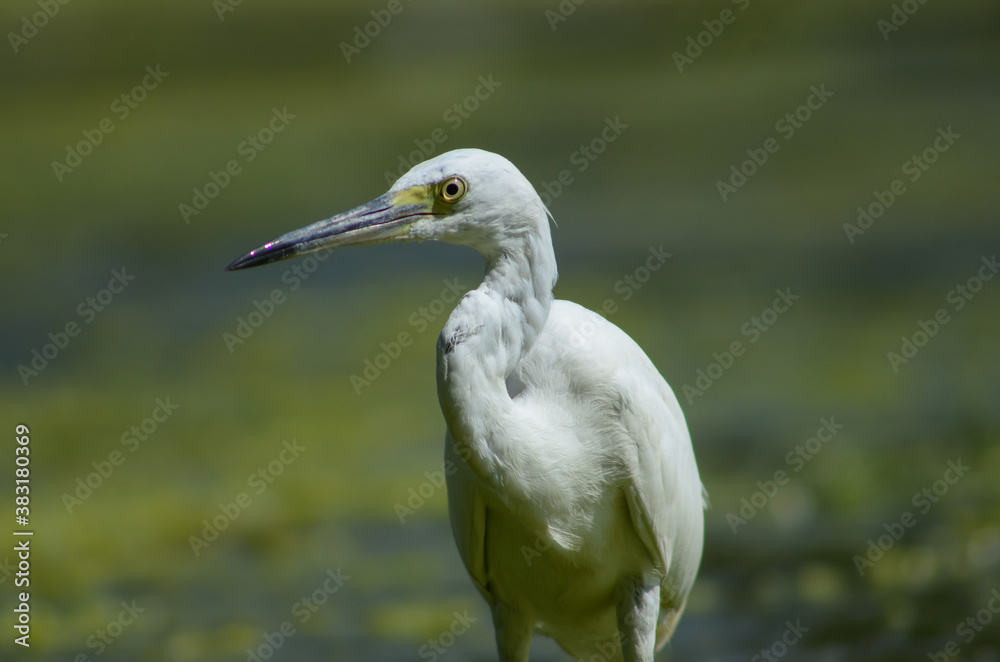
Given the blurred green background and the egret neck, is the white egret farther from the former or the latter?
the blurred green background

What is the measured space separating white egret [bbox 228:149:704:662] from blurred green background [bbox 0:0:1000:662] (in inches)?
54.3

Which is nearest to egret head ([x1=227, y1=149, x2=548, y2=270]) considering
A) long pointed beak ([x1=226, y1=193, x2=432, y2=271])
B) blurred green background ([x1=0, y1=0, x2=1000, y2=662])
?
long pointed beak ([x1=226, y1=193, x2=432, y2=271])

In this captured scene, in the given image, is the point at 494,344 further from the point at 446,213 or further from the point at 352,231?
the point at 352,231

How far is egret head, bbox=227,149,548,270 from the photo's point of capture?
2.83 metres

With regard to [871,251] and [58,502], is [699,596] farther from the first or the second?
[871,251]

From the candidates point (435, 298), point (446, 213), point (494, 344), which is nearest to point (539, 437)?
point (494, 344)

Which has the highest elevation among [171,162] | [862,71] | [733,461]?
[733,461]

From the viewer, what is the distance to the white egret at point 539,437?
9.29 ft

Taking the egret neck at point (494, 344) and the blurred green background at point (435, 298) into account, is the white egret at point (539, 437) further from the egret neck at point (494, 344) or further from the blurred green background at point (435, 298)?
the blurred green background at point (435, 298)

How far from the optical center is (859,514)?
19.0ft

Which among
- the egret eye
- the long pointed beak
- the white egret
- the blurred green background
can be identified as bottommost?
the blurred green background

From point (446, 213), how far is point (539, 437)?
636 millimetres

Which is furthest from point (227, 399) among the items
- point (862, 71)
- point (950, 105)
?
point (862, 71)

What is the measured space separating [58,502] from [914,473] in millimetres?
4909
